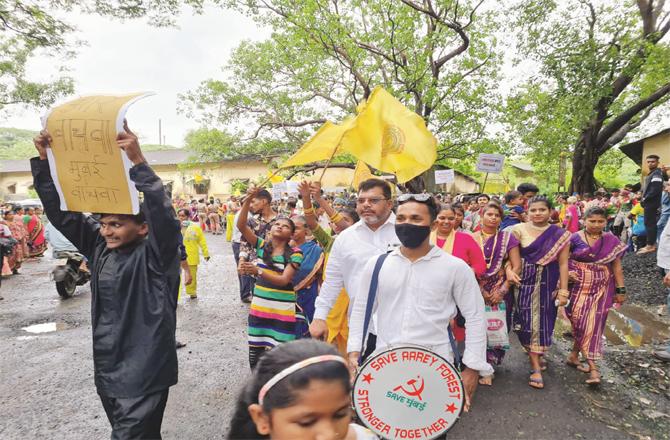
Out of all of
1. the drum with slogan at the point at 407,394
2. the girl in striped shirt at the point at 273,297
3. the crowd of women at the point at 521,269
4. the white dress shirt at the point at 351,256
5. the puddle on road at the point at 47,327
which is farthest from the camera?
the puddle on road at the point at 47,327

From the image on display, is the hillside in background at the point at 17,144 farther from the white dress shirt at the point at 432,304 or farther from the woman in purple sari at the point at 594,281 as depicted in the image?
the white dress shirt at the point at 432,304

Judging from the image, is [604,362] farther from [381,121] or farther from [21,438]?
[21,438]

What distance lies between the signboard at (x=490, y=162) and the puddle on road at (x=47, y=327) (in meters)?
7.78

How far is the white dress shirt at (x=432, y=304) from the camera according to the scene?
82.0 inches

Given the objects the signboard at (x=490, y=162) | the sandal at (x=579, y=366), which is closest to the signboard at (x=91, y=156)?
the sandal at (x=579, y=366)

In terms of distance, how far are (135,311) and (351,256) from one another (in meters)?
1.43

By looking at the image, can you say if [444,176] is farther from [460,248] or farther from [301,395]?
[301,395]

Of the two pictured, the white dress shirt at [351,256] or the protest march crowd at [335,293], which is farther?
the white dress shirt at [351,256]

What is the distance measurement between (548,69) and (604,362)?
945cm

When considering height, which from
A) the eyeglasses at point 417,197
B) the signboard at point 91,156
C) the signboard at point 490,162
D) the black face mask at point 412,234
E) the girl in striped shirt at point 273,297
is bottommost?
the girl in striped shirt at point 273,297

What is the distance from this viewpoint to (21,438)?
121 inches

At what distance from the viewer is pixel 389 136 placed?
3941 millimetres

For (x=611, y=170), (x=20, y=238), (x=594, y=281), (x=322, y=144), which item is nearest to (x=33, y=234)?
(x=20, y=238)

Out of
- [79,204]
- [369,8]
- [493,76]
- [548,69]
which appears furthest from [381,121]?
[493,76]
